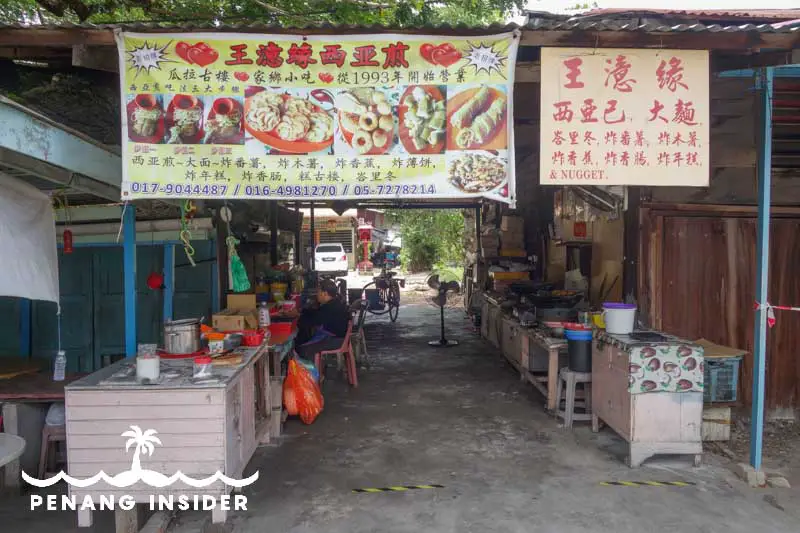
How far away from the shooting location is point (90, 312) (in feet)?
21.3

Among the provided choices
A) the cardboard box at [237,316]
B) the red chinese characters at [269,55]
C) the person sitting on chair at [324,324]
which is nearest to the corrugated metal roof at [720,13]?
the red chinese characters at [269,55]

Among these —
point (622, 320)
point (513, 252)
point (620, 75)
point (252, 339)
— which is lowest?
point (252, 339)

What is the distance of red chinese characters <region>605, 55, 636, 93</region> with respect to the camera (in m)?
4.04

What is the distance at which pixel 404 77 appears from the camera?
4031 mm

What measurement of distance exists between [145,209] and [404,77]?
11.4 feet

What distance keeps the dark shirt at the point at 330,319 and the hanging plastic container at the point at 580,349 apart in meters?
2.93

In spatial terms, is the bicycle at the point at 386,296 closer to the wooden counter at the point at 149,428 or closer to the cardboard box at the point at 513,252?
the cardboard box at the point at 513,252

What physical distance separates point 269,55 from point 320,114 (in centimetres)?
57

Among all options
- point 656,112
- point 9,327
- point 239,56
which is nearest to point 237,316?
point 239,56

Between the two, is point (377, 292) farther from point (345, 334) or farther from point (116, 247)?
point (116, 247)

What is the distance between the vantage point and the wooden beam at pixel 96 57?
4.15 metres

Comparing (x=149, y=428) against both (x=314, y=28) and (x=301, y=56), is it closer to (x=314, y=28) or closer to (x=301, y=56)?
(x=301, y=56)

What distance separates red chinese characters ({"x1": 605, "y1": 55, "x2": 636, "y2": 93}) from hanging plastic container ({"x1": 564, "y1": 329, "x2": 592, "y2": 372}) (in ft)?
8.30

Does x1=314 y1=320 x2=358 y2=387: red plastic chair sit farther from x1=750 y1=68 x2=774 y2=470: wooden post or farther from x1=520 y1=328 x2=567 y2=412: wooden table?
x1=750 y1=68 x2=774 y2=470: wooden post
